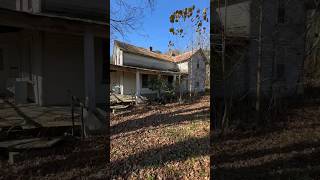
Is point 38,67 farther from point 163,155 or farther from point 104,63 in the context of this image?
point 163,155

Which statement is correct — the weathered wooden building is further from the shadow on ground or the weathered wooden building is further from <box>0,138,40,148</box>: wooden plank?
the shadow on ground

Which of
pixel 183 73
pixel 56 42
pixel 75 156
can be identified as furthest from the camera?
pixel 183 73

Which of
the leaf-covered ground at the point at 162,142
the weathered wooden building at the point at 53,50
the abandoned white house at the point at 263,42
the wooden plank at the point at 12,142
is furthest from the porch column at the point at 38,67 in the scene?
the abandoned white house at the point at 263,42

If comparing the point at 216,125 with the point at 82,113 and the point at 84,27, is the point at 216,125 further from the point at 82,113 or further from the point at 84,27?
the point at 84,27

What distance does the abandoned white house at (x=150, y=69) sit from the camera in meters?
2.82

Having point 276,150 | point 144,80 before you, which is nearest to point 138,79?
point 144,80

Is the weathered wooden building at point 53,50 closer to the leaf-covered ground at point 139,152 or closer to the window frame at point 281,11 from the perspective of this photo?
the leaf-covered ground at point 139,152

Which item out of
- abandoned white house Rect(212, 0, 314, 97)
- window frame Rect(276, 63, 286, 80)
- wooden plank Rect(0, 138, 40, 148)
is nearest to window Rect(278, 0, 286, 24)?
abandoned white house Rect(212, 0, 314, 97)

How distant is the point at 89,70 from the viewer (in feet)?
9.12

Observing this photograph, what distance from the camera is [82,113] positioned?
2816mm

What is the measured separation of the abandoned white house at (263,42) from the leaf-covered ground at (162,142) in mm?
409

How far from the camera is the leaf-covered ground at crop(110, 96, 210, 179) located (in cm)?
299

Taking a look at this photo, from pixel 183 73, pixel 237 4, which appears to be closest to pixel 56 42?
pixel 183 73

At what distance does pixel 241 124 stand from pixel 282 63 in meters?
0.77
